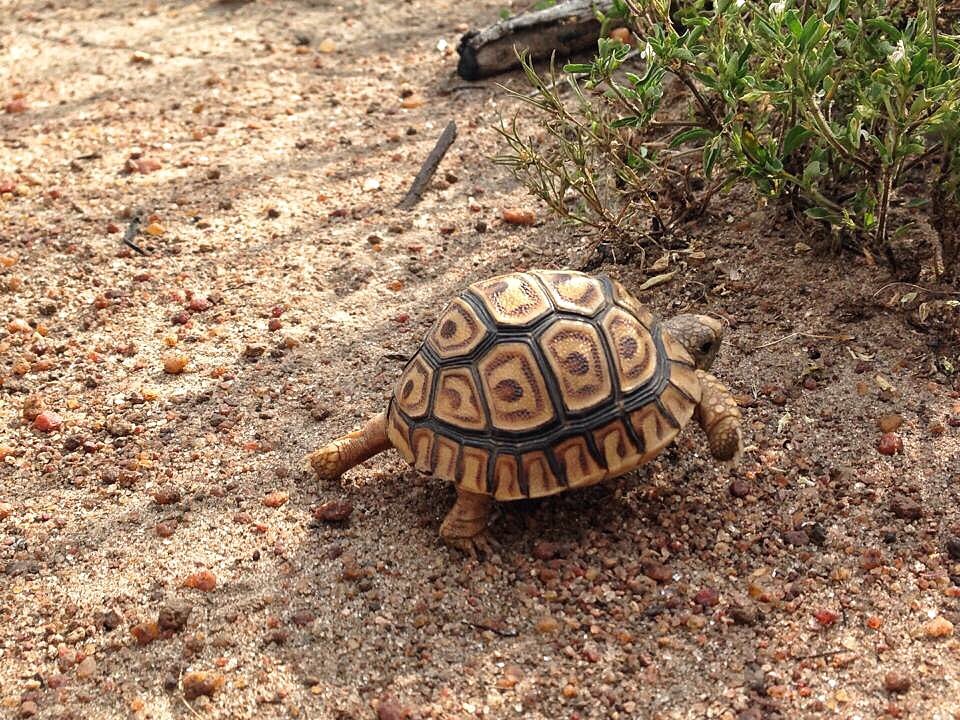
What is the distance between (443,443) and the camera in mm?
3010

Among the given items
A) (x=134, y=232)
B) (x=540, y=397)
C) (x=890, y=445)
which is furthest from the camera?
(x=134, y=232)

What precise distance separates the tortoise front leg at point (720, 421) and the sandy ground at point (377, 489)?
17cm

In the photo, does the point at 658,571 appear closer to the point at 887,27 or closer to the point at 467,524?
the point at 467,524

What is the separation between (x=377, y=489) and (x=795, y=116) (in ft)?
6.23

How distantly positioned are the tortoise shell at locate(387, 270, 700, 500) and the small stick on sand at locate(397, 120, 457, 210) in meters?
1.92

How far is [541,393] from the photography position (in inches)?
115

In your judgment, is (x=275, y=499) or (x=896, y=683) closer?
(x=896, y=683)

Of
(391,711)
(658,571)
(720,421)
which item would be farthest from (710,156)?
(391,711)

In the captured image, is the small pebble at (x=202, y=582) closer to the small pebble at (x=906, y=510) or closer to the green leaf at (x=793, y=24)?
the small pebble at (x=906, y=510)

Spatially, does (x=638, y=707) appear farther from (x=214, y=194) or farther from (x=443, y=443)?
(x=214, y=194)

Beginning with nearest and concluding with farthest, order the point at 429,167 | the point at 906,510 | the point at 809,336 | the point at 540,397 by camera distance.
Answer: the point at 540,397 → the point at 906,510 → the point at 809,336 → the point at 429,167

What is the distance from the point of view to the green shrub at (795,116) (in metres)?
3.03

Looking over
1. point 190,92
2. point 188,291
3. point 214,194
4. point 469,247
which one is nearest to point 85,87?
point 190,92

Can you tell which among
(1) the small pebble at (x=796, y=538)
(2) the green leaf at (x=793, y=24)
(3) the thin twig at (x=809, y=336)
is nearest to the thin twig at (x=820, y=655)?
(1) the small pebble at (x=796, y=538)
